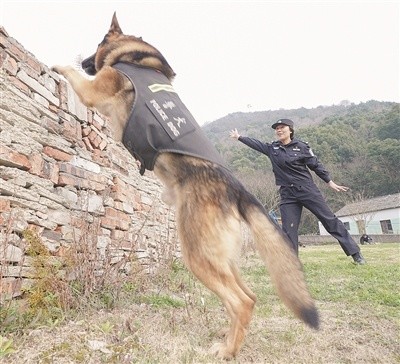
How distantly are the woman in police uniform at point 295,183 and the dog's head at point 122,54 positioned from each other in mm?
2033

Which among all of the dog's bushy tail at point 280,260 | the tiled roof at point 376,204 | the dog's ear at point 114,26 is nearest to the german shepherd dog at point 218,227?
the dog's bushy tail at point 280,260

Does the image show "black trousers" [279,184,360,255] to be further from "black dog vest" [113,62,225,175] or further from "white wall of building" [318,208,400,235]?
"white wall of building" [318,208,400,235]

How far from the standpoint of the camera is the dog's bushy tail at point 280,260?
6.75 feet

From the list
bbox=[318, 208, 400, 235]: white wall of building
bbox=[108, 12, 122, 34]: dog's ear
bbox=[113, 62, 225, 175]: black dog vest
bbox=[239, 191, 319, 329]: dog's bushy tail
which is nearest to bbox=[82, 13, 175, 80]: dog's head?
bbox=[108, 12, 122, 34]: dog's ear

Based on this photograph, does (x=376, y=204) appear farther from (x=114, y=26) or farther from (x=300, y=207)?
(x=114, y=26)

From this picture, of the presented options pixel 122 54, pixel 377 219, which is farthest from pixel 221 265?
pixel 377 219

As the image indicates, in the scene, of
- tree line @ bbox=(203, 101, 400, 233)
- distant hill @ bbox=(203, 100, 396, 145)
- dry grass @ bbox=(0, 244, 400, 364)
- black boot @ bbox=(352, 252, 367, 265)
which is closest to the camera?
dry grass @ bbox=(0, 244, 400, 364)

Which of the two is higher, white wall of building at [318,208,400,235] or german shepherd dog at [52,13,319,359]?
white wall of building at [318,208,400,235]

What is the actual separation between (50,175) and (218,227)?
178cm

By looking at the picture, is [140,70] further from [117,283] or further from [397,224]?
[397,224]

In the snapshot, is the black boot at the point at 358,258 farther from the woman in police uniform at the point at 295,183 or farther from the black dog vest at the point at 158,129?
the black dog vest at the point at 158,129

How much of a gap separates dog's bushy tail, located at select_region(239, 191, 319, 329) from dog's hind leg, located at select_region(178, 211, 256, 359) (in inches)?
7.9

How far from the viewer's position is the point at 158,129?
2.40m

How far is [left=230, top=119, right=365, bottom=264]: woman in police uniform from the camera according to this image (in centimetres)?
446
